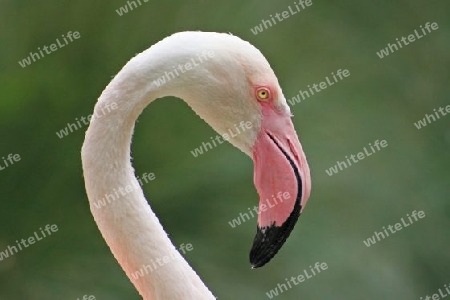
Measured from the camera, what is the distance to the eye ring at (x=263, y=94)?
156cm

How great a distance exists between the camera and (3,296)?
2.97m

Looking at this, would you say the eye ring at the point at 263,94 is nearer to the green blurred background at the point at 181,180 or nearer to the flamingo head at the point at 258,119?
the flamingo head at the point at 258,119

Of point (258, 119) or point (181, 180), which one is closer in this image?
point (258, 119)

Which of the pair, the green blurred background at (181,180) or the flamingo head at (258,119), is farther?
the green blurred background at (181,180)

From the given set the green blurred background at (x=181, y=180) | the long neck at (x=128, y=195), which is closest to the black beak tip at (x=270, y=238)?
the long neck at (x=128, y=195)

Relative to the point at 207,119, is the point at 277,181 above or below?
below

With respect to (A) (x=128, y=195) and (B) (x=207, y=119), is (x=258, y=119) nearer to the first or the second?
(B) (x=207, y=119)

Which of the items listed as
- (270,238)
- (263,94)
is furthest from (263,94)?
(270,238)

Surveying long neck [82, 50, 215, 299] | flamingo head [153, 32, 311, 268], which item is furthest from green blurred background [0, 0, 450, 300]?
flamingo head [153, 32, 311, 268]

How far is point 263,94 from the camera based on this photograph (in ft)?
5.15

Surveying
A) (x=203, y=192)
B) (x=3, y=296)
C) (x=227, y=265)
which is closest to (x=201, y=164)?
(x=203, y=192)

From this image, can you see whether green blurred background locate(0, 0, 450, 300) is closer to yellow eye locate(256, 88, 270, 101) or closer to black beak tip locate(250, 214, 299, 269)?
black beak tip locate(250, 214, 299, 269)

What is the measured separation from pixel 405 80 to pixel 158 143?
1.26 metres

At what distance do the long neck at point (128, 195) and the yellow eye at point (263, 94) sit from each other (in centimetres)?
19
